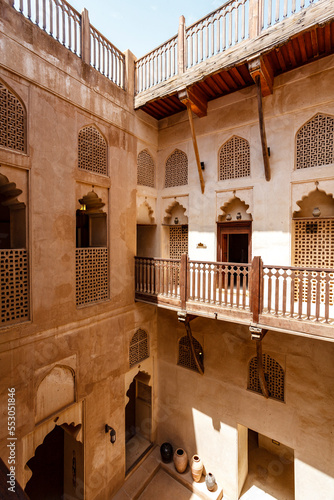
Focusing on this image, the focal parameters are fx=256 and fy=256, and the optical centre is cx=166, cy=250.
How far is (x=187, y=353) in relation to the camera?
23.1ft

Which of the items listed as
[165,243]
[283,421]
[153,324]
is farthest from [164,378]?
[165,243]

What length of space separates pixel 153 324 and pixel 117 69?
A: 6.60m

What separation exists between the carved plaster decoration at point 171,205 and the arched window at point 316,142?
275 cm

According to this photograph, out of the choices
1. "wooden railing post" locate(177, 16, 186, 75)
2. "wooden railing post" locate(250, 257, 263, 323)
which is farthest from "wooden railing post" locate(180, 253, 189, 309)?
"wooden railing post" locate(177, 16, 186, 75)

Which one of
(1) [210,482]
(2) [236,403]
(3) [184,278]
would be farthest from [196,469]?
(3) [184,278]

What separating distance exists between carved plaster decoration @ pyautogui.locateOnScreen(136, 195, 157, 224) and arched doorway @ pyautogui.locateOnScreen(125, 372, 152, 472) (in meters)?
4.40

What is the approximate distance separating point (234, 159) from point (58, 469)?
8886 millimetres

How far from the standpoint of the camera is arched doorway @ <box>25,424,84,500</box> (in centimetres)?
527

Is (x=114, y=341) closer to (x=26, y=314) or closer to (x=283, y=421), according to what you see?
(x=26, y=314)

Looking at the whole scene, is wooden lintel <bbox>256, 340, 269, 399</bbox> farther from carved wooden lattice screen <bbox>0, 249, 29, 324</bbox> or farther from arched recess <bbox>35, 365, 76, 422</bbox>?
carved wooden lattice screen <bbox>0, 249, 29, 324</bbox>

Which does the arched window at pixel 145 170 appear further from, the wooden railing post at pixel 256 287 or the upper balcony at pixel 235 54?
the wooden railing post at pixel 256 287

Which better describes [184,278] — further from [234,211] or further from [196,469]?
[196,469]

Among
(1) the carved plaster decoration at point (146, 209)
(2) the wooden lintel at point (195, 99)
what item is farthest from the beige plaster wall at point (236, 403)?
(2) the wooden lintel at point (195, 99)

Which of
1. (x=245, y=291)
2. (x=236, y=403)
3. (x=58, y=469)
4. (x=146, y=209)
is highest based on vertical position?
(x=146, y=209)
